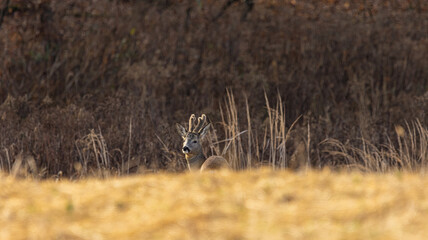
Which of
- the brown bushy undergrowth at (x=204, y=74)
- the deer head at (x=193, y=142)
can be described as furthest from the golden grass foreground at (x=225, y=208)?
the brown bushy undergrowth at (x=204, y=74)

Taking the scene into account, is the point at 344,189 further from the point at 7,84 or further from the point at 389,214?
the point at 7,84

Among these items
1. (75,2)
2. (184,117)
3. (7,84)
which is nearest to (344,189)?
(184,117)

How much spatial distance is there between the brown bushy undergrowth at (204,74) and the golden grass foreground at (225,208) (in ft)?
15.5

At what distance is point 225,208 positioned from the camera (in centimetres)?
387

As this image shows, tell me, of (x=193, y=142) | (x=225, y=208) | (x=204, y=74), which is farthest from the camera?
(x=204, y=74)

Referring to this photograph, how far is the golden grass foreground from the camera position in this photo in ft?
11.5

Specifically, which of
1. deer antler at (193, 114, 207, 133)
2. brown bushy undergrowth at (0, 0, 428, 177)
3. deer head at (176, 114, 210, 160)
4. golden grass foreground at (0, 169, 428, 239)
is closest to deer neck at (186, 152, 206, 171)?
deer head at (176, 114, 210, 160)

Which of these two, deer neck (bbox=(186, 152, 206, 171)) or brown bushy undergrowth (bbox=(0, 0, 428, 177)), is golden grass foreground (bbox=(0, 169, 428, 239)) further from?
brown bushy undergrowth (bbox=(0, 0, 428, 177))

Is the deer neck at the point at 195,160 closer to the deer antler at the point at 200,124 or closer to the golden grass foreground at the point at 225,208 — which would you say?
the deer antler at the point at 200,124

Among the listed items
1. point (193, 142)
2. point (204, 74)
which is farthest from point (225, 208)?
point (204, 74)

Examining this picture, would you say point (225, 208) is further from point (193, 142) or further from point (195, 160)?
point (195, 160)

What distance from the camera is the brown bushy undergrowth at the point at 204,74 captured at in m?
10.1

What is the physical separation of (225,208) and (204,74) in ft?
29.9

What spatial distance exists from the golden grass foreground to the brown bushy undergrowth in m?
4.72
